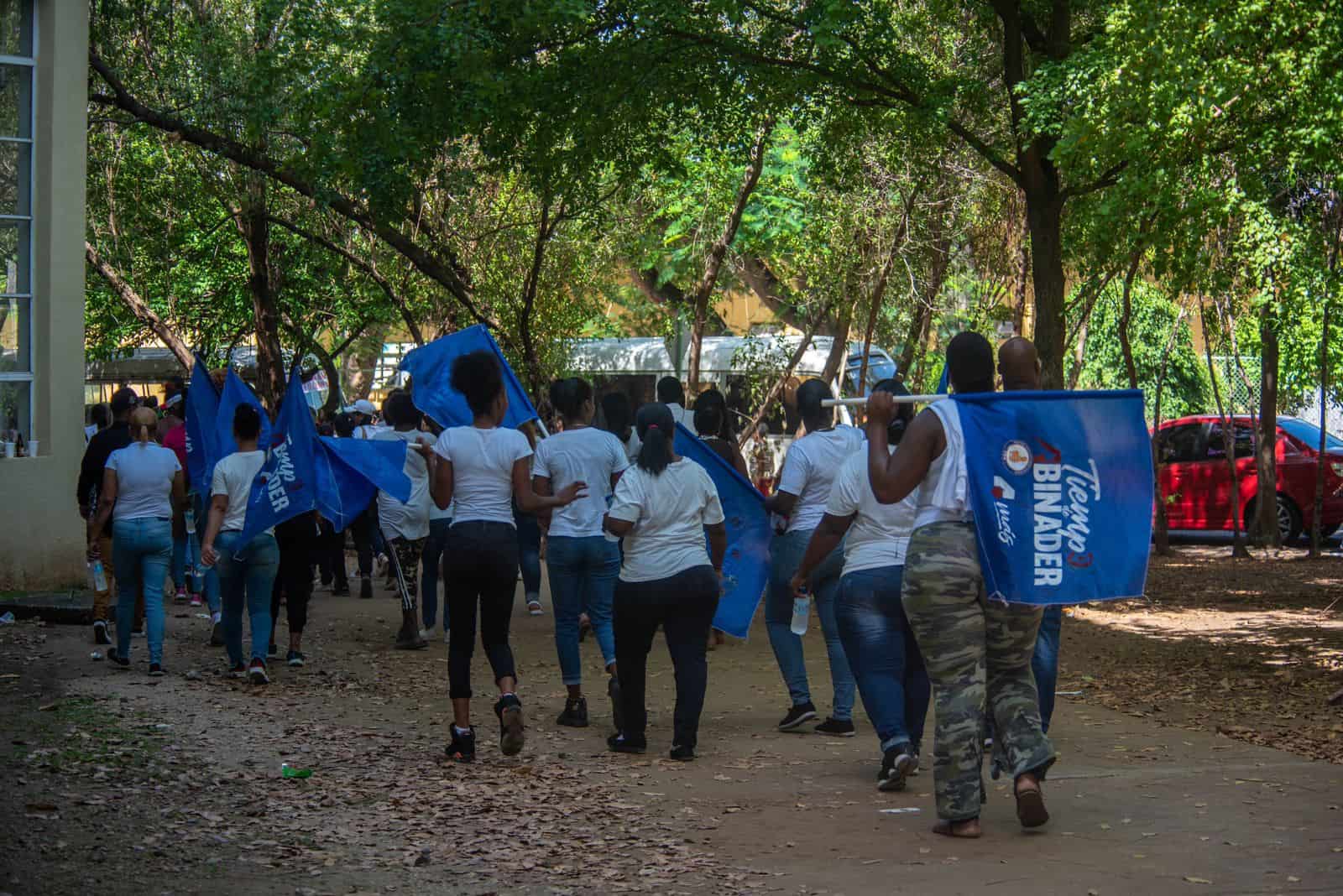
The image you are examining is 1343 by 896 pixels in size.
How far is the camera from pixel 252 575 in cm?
1017

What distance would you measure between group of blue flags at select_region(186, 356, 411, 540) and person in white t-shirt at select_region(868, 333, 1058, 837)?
5193 millimetres

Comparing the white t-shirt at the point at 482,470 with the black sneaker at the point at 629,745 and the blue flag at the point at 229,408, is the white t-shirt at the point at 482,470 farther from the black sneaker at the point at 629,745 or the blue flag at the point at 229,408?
the blue flag at the point at 229,408

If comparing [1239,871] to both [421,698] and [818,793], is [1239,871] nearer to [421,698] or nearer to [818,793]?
[818,793]

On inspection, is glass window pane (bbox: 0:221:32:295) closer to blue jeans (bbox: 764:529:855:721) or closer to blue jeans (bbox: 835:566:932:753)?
blue jeans (bbox: 764:529:855:721)

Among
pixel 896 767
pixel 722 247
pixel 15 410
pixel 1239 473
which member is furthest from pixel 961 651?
pixel 1239 473

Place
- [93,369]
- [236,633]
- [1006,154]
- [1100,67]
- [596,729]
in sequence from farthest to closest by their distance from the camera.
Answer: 1. [93,369]
2. [1006,154]
3. [1100,67]
4. [236,633]
5. [596,729]

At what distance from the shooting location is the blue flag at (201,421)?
12448mm

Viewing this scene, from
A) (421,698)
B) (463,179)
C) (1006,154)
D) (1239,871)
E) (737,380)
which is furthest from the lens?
(737,380)

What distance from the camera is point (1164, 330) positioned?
105ft

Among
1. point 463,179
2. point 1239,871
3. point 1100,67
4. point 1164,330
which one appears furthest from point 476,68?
point 1164,330

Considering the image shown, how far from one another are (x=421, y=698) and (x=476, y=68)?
576 centimetres

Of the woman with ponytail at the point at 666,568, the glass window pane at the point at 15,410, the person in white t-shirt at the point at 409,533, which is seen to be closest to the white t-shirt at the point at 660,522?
the woman with ponytail at the point at 666,568

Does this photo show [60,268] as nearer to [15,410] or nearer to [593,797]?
[15,410]

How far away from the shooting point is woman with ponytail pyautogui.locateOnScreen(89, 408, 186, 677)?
1012 cm
